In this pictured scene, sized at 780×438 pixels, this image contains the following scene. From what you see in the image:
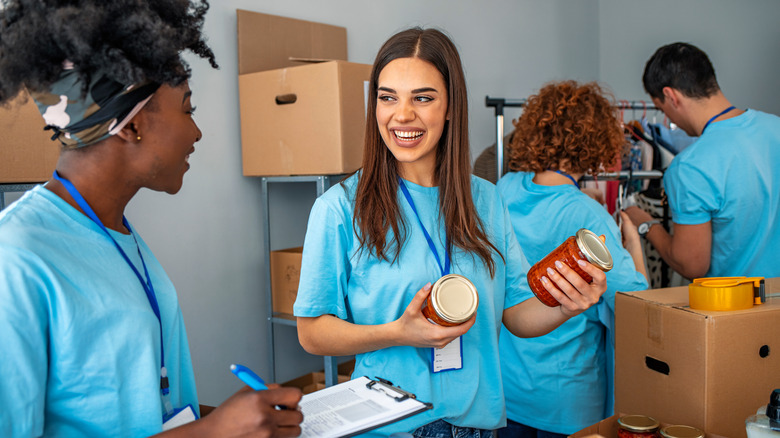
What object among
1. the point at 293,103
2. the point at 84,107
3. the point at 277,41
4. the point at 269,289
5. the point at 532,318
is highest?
the point at 277,41

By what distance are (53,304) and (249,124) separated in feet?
6.10

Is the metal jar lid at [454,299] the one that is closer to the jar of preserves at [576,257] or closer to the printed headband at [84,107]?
the jar of preserves at [576,257]

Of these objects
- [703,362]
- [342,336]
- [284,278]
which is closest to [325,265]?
[342,336]

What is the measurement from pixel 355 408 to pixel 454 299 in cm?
28

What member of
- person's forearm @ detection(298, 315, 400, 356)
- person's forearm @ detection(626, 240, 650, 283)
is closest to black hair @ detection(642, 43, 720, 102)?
person's forearm @ detection(626, 240, 650, 283)

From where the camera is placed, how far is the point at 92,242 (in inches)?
31.8

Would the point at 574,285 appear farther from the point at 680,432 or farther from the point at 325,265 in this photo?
the point at 325,265

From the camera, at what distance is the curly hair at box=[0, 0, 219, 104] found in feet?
2.46

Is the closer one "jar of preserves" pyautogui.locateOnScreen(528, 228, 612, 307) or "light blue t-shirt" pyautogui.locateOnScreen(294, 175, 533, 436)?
"jar of preserves" pyautogui.locateOnScreen(528, 228, 612, 307)

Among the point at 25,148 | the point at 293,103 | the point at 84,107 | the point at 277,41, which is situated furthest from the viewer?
the point at 277,41

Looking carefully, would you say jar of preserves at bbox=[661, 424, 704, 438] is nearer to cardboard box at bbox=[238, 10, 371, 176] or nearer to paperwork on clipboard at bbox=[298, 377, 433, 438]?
paperwork on clipboard at bbox=[298, 377, 433, 438]

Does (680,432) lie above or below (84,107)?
below

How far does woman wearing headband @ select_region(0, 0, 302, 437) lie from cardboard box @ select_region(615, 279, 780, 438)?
33.8 inches

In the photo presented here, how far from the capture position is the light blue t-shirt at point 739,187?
2.06m
